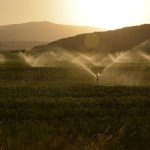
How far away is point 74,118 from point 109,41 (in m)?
122

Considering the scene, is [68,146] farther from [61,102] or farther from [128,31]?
[128,31]

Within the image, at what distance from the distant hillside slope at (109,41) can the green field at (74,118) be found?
102932 mm

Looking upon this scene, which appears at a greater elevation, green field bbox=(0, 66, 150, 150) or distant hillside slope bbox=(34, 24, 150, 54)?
distant hillside slope bbox=(34, 24, 150, 54)

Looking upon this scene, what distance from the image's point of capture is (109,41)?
14000 centimetres

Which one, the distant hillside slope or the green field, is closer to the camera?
the green field

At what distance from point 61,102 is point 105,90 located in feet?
19.9

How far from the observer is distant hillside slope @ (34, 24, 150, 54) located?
134 m

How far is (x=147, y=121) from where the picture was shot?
57.9 ft

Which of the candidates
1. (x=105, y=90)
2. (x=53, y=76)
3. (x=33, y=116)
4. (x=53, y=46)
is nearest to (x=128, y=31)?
(x=53, y=46)

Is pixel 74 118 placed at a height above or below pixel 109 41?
below

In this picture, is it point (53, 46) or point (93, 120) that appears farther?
point (53, 46)

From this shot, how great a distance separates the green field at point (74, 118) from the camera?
12.0 meters

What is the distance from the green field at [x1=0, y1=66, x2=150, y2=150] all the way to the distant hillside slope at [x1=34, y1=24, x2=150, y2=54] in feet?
338

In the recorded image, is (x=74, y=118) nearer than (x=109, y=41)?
Yes
